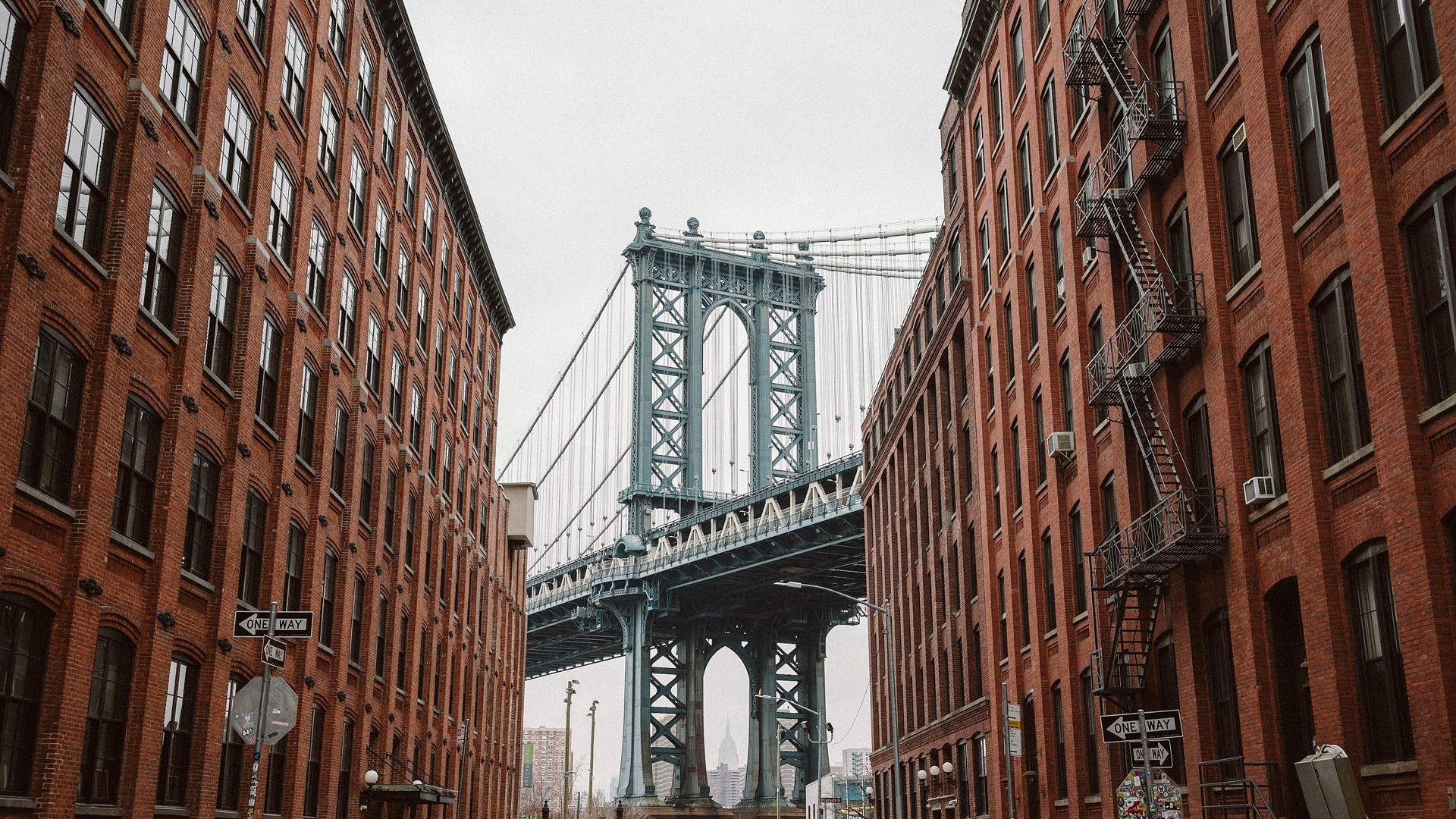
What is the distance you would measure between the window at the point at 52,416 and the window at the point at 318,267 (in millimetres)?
11711

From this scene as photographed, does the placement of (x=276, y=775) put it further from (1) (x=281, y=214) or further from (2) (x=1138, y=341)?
(2) (x=1138, y=341)

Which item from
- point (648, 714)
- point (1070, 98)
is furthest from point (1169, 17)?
point (648, 714)

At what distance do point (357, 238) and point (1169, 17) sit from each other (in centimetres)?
2076

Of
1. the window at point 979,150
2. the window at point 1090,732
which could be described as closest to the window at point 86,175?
the window at point 1090,732

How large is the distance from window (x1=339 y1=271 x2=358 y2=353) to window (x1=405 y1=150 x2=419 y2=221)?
7.40m

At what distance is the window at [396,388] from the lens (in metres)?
39.4

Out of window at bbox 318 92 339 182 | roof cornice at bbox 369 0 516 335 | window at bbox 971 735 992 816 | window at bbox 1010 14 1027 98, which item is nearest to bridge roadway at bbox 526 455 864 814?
roof cornice at bbox 369 0 516 335

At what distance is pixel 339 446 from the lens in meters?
34.0

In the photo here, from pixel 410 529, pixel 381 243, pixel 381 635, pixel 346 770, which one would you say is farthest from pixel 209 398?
pixel 410 529

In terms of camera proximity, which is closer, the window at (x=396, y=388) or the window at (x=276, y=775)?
the window at (x=276, y=775)

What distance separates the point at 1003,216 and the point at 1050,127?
17.5ft

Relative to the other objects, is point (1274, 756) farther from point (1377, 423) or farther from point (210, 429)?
point (210, 429)

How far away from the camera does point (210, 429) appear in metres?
24.4

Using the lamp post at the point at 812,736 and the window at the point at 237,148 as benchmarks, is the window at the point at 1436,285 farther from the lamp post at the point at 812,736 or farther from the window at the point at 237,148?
the lamp post at the point at 812,736
